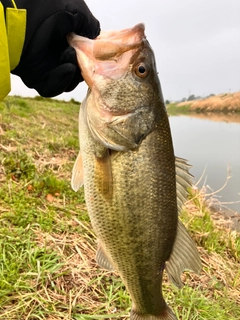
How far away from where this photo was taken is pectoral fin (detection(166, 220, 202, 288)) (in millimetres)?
2400

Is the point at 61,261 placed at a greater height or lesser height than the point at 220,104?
greater

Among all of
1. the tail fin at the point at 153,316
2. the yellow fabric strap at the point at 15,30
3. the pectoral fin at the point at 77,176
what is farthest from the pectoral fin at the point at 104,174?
the tail fin at the point at 153,316

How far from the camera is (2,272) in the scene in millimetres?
3189

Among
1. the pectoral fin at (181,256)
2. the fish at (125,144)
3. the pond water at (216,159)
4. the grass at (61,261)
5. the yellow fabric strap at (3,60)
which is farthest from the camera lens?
the pond water at (216,159)

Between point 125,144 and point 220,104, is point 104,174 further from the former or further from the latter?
point 220,104

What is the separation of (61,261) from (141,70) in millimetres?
2128

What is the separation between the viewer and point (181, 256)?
7.90ft

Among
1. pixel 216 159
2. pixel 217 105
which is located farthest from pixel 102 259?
pixel 217 105

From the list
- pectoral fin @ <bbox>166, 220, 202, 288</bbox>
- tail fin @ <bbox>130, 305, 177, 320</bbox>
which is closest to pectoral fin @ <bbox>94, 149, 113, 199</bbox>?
pectoral fin @ <bbox>166, 220, 202, 288</bbox>

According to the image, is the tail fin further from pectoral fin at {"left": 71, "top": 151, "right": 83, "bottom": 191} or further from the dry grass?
the dry grass

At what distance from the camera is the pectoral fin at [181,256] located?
2.40 m

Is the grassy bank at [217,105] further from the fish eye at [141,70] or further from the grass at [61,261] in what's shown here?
the fish eye at [141,70]

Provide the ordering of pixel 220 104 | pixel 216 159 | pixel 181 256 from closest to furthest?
pixel 181 256
pixel 216 159
pixel 220 104

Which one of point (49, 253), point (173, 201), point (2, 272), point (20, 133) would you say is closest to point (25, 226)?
point (49, 253)
